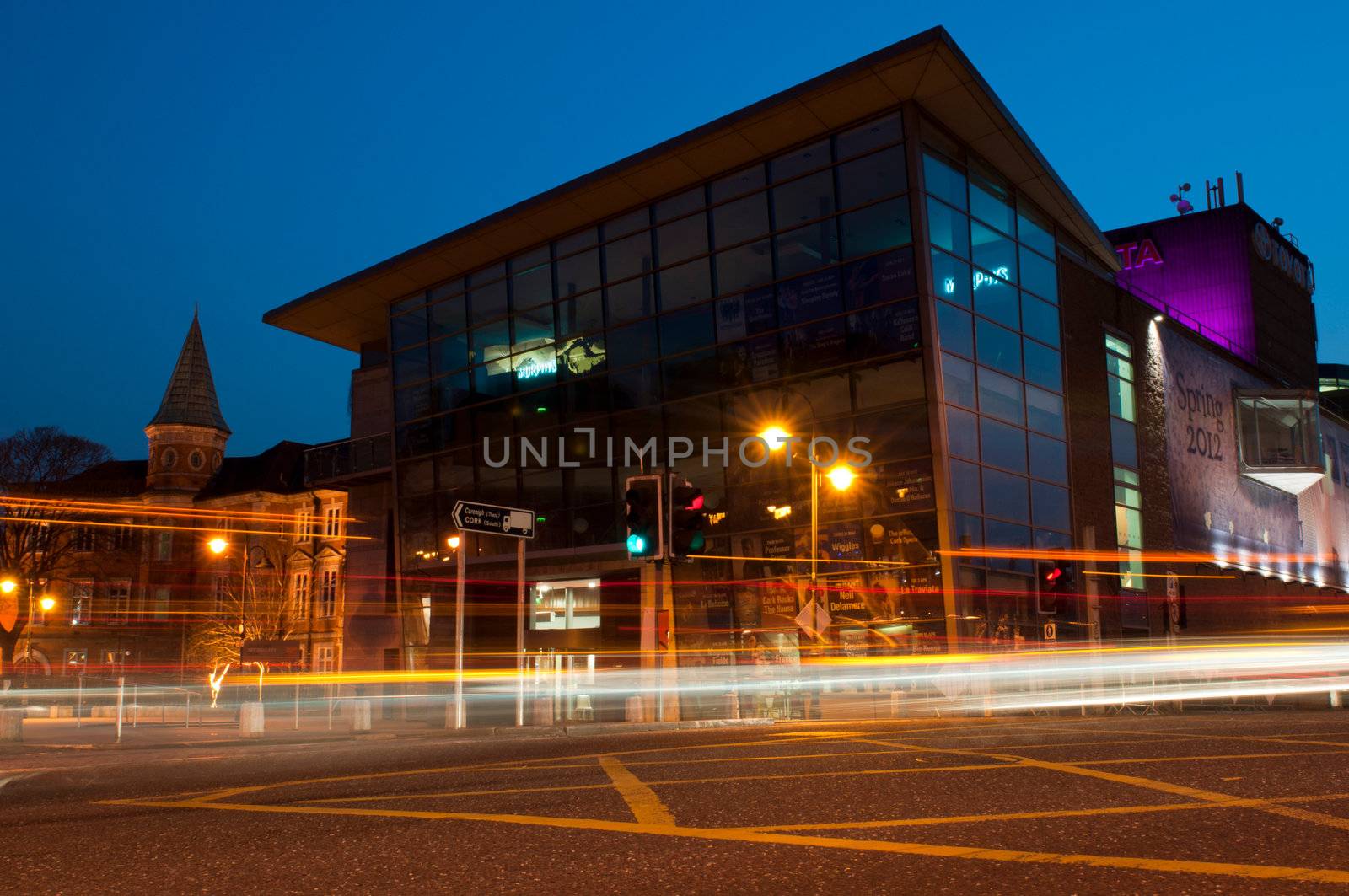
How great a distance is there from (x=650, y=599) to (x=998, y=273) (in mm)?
11795

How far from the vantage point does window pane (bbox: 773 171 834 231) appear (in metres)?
28.7

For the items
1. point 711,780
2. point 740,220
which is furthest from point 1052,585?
point 711,780

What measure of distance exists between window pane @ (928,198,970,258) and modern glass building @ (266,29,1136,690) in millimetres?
95

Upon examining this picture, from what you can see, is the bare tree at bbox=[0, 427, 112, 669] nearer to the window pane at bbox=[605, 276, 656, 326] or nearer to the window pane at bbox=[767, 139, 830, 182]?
the window pane at bbox=[605, 276, 656, 326]

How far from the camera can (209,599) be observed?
9000 centimetres

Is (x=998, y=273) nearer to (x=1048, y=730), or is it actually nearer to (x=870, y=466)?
(x=870, y=466)

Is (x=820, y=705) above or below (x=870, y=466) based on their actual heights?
below

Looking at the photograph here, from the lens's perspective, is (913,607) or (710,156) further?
(710,156)

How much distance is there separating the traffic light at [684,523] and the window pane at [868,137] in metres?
13.1

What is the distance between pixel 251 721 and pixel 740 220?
1637 centimetres

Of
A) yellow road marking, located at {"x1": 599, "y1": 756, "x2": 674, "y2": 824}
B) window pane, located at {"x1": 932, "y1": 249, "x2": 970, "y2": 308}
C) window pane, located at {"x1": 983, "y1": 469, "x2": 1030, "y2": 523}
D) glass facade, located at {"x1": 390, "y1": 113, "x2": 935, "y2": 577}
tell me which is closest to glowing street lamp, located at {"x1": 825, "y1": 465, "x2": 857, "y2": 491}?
glass facade, located at {"x1": 390, "y1": 113, "x2": 935, "y2": 577}

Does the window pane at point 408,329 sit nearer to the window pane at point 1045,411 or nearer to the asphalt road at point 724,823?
the window pane at point 1045,411

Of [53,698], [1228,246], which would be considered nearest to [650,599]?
[53,698]

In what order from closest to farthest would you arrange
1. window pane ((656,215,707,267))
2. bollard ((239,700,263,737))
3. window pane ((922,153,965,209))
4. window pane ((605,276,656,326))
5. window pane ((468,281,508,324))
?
bollard ((239,700,263,737))
window pane ((922,153,965,209))
window pane ((656,215,707,267))
window pane ((605,276,656,326))
window pane ((468,281,508,324))
